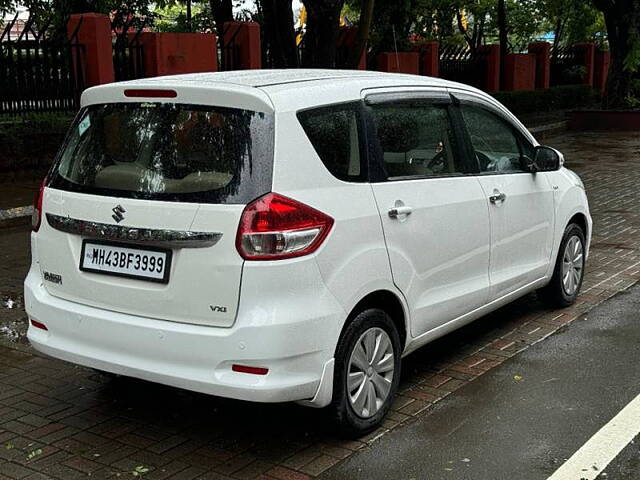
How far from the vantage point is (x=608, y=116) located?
2434 centimetres

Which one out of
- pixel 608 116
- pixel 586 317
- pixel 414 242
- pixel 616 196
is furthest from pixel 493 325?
pixel 608 116

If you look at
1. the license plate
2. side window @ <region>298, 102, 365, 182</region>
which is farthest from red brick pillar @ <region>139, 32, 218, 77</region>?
the license plate

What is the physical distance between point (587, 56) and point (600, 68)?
1136 mm

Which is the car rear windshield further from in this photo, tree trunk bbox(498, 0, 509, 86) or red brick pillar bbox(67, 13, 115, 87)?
tree trunk bbox(498, 0, 509, 86)

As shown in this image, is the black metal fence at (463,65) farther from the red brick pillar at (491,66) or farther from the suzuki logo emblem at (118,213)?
the suzuki logo emblem at (118,213)

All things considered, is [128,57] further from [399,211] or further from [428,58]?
[399,211]

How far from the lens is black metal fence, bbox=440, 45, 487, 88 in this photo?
24.6 metres

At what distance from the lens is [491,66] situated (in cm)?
2578

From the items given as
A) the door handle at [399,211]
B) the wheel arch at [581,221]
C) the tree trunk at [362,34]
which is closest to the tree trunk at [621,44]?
the tree trunk at [362,34]

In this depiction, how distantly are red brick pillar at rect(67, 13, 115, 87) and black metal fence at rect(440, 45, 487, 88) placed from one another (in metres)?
12.0

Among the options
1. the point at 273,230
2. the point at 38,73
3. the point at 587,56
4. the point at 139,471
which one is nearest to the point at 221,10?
the point at 38,73

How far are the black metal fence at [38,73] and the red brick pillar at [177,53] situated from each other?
129 centimetres

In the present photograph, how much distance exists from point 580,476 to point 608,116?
2177 centimetres

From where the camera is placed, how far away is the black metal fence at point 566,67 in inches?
1217
